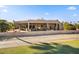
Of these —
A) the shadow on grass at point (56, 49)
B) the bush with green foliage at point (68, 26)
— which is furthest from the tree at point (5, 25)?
the bush with green foliage at point (68, 26)

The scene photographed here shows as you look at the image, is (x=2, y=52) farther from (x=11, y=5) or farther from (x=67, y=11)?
(x=67, y=11)

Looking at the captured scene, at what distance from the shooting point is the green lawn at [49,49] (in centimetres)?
421

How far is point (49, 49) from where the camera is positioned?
13.8 ft

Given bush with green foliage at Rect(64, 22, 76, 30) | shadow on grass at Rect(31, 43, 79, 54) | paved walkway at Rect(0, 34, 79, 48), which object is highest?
bush with green foliage at Rect(64, 22, 76, 30)

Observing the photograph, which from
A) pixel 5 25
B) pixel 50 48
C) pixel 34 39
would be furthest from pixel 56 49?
pixel 5 25

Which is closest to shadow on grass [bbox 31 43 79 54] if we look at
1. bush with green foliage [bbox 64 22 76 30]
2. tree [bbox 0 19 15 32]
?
bush with green foliage [bbox 64 22 76 30]

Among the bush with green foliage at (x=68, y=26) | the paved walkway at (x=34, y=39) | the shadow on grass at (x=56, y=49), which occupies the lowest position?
the shadow on grass at (x=56, y=49)

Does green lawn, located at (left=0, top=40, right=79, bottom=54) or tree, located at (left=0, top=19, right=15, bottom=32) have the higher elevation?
tree, located at (left=0, top=19, right=15, bottom=32)

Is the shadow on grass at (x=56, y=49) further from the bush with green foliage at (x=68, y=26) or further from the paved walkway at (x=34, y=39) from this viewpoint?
the bush with green foliage at (x=68, y=26)

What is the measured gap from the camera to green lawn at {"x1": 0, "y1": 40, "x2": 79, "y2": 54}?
4.21 m

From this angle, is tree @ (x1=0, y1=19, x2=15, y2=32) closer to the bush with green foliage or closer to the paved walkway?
the paved walkway

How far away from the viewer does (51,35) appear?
429 cm
